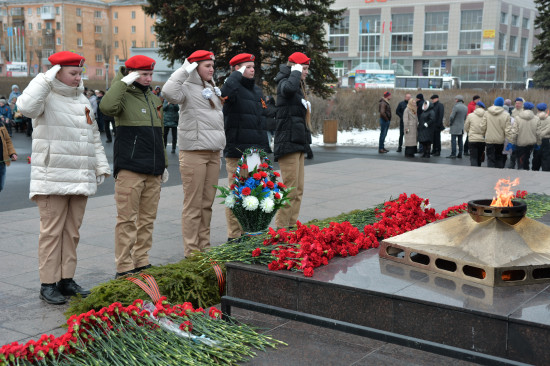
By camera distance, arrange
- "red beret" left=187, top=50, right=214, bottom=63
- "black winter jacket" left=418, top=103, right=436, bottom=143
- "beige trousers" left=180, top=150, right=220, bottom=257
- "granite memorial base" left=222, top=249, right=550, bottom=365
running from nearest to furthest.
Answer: "granite memorial base" left=222, top=249, right=550, bottom=365 < "red beret" left=187, top=50, right=214, bottom=63 < "beige trousers" left=180, top=150, right=220, bottom=257 < "black winter jacket" left=418, top=103, right=436, bottom=143

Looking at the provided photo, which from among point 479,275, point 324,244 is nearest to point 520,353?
point 479,275

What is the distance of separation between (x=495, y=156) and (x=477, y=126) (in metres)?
0.82

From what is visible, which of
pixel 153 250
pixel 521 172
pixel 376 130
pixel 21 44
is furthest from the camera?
pixel 21 44

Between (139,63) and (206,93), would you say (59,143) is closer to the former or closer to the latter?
(139,63)

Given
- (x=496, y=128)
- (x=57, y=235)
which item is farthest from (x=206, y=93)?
(x=496, y=128)

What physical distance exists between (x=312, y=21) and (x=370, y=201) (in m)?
11.6

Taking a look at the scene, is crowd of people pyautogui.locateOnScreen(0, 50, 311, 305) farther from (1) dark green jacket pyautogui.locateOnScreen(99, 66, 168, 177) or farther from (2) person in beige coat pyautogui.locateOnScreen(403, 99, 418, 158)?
(2) person in beige coat pyautogui.locateOnScreen(403, 99, 418, 158)

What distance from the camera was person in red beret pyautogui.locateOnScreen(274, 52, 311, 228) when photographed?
6805 millimetres

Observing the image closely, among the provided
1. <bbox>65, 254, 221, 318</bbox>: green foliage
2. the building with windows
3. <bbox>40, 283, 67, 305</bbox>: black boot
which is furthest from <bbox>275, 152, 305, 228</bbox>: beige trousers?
the building with windows

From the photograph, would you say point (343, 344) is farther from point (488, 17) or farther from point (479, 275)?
point (488, 17)

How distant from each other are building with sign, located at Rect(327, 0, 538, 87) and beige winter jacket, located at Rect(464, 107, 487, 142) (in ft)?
196

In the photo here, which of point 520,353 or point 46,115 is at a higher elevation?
point 46,115

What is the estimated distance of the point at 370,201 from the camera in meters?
9.66

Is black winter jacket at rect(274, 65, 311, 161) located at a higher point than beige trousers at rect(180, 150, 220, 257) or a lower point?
higher
